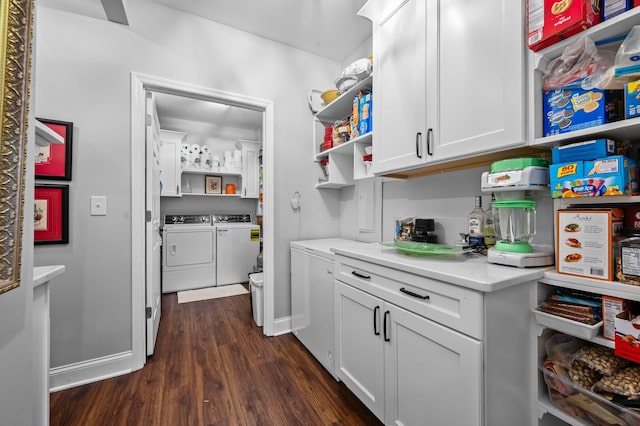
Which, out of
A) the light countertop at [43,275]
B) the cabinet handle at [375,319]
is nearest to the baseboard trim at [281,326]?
the cabinet handle at [375,319]

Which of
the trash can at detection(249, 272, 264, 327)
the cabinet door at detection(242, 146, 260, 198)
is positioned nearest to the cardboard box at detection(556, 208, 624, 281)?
the trash can at detection(249, 272, 264, 327)

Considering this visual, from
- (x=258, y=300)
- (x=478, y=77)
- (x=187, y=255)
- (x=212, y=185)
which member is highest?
(x=478, y=77)

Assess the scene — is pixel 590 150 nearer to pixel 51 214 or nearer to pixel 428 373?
pixel 428 373

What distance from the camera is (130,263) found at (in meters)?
1.91

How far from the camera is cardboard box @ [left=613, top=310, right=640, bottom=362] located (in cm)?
81

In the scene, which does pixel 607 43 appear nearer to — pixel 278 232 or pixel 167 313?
pixel 278 232

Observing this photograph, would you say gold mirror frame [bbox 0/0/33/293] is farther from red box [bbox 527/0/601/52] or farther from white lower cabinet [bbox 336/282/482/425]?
red box [bbox 527/0/601/52]

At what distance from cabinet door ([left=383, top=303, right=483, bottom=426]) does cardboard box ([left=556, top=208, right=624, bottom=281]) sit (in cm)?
47

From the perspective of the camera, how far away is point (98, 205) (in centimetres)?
182

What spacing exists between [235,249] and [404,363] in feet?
11.1

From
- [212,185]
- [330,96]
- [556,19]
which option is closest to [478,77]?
[556,19]

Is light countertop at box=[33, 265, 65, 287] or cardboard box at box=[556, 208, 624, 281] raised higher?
cardboard box at box=[556, 208, 624, 281]

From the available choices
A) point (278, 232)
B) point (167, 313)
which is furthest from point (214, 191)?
point (278, 232)

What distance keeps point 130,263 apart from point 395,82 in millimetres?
2143
